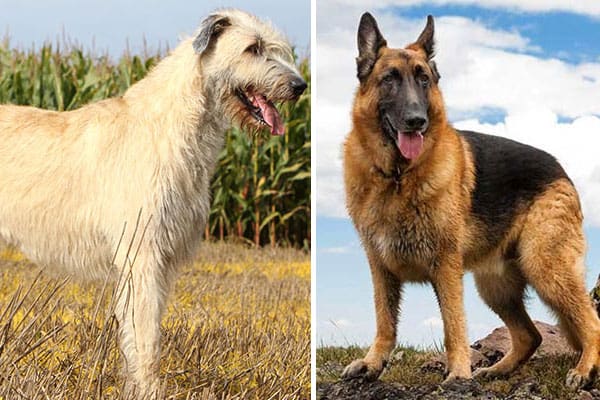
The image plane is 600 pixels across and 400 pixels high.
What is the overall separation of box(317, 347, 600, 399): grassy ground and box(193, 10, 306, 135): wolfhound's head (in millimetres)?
1391

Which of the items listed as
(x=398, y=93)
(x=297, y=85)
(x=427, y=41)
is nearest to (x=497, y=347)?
(x=398, y=93)

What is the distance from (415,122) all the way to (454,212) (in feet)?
1.47

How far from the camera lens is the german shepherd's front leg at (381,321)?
4.32 m

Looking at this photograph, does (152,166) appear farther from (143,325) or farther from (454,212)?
(454,212)

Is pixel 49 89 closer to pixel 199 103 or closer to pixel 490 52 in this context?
pixel 199 103

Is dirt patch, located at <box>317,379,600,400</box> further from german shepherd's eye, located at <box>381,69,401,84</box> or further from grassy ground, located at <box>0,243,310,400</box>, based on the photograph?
german shepherd's eye, located at <box>381,69,401,84</box>

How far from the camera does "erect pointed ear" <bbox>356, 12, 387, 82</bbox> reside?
416 cm

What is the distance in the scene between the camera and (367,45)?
418cm

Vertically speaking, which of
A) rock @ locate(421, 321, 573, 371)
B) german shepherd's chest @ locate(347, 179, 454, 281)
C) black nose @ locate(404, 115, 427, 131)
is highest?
black nose @ locate(404, 115, 427, 131)

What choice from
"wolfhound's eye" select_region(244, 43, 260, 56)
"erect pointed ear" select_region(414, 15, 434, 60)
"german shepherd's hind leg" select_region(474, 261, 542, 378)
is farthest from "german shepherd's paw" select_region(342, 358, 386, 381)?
"wolfhound's eye" select_region(244, 43, 260, 56)

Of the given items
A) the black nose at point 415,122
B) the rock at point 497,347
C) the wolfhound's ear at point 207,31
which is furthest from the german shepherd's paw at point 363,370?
the wolfhound's ear at point 207,31

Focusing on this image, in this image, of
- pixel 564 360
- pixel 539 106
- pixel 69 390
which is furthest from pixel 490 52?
pixel 69 390

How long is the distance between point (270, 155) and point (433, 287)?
10.9 metres

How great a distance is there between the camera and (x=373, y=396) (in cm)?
453
